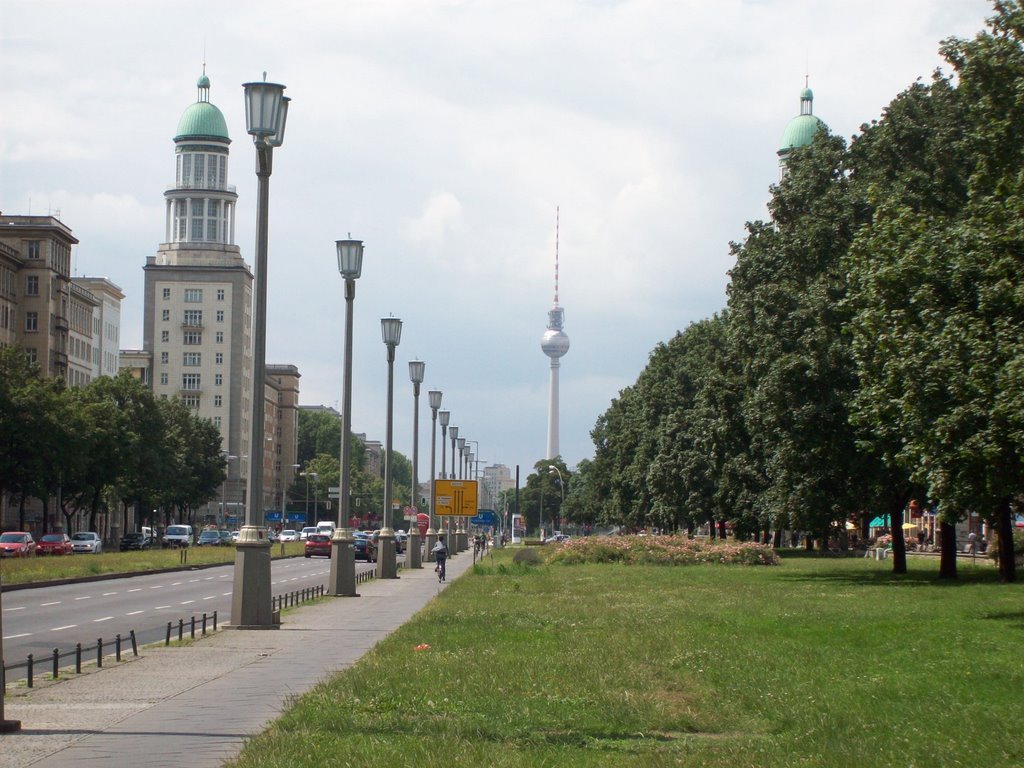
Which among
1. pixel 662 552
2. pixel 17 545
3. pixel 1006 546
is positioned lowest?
pixel 662 552

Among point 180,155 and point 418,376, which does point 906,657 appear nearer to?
point 418,376

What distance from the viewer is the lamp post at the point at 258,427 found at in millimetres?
25141

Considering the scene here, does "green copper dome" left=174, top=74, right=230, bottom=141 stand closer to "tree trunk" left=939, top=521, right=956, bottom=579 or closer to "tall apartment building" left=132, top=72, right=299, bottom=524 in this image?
"tall apartment building" left=132, top=72, right=299, bottom=524

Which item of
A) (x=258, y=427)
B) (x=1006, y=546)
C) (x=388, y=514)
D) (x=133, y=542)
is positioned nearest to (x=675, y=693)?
(x=258, y=427)

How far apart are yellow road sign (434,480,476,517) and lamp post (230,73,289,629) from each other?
4752 cm

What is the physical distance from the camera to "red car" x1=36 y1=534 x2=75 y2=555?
74.1 meters

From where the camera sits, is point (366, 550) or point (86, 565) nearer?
point (86, 565)

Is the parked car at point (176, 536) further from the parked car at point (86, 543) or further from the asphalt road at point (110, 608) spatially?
the asphalt road at point (110, 608)

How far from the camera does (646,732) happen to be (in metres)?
12.2

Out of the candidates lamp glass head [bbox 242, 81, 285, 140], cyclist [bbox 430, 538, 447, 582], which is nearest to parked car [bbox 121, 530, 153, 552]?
cyclist [bbox 430, 538, 447, 582]

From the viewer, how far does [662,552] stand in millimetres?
64500

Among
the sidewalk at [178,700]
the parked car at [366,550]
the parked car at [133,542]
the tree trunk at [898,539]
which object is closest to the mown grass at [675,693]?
the sidewalk at [178,700]

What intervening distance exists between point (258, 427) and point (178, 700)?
11865 millimetres

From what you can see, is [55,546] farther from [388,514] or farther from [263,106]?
[263,106]
